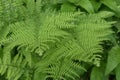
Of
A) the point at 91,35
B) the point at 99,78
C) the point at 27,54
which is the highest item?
the point at 91,35

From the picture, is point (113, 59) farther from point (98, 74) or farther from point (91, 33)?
point (91, 33)

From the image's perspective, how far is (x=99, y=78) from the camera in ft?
9.71

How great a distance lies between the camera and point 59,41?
113 inches

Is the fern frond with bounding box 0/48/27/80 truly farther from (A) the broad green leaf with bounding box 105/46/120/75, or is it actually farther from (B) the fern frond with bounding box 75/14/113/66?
(A) the broad green leaf with bounding box 105/46/120/75

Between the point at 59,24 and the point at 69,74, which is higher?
the point at 59,24

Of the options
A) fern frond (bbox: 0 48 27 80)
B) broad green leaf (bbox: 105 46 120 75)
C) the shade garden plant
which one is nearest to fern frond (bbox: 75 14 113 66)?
the shade garden plant

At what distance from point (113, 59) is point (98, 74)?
0.72 ft

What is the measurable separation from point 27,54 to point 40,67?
182 millimetres

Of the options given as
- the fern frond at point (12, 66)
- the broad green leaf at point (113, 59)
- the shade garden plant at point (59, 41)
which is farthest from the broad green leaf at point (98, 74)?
the fern frond at point (12, 66)

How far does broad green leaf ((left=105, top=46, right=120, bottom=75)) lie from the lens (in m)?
2.87

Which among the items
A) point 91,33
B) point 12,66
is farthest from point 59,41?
point 12,66

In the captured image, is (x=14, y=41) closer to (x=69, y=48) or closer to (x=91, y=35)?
(x=69, y=48)

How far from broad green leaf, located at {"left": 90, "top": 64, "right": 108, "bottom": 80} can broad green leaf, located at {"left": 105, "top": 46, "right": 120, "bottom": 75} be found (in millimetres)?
103

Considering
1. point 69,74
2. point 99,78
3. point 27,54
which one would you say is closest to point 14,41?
point 27,54
